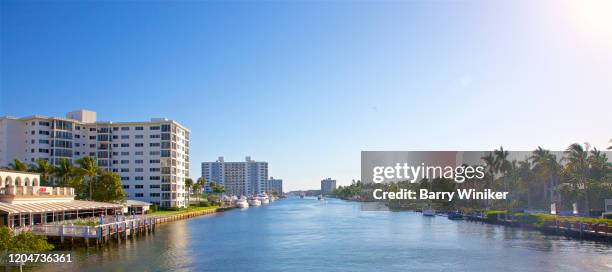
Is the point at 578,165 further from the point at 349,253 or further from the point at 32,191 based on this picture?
the point at 32,191

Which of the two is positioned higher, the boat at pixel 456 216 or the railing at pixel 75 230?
the railing at pixel 75 230

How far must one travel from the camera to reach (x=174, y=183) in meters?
180

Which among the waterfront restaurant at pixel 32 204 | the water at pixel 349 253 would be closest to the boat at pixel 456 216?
the water at pixel 349 253

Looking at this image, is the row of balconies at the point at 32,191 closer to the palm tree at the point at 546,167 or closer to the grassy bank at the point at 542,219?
the grassy bank at the point at 542,219

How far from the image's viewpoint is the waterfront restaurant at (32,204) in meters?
66.3

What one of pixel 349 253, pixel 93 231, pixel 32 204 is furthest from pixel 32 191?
pixel 349 253

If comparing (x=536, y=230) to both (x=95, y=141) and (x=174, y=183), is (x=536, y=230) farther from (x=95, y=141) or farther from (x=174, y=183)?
(x=95, y=141)

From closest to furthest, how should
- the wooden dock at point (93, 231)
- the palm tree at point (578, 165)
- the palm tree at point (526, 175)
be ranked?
the wooden dock at point (93, 231) → the palm tree at point (578, 165) → the palm tree at point (526, 175)

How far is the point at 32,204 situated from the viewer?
73.7m

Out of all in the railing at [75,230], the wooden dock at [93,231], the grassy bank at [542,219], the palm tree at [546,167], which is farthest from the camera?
the palm tree at [546,167]

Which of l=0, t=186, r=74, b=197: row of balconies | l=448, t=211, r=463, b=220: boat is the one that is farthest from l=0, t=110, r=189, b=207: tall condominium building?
l=448, t=211, r=463, b=220: boat

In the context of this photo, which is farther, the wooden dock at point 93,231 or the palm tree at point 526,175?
the palm tree at point 526,175

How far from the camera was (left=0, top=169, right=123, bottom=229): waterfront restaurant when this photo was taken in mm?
66306

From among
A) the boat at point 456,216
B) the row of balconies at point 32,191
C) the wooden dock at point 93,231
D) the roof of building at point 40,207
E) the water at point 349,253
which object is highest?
the row of balconies at point 32,191
